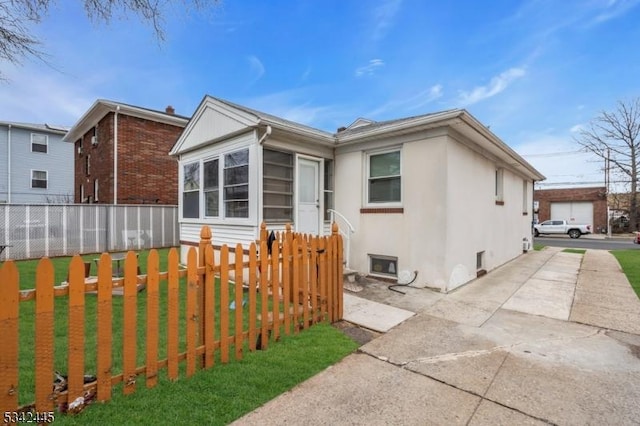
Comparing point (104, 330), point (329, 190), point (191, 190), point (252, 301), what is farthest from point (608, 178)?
point (104, 330)

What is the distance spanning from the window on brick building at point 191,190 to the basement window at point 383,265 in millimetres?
4883

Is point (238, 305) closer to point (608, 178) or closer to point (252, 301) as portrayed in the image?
point (252, 301)

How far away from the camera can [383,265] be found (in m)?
7.20

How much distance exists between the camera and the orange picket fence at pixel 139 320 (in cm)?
204

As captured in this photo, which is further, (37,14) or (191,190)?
(191,190)

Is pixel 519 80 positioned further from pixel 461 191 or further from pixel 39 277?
pixel 39 277

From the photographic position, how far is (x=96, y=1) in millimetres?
3801

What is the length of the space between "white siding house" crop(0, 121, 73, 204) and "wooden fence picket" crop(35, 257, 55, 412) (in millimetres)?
26845

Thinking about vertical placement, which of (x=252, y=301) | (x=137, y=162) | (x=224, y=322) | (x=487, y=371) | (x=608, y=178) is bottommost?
(x=487, y=371)

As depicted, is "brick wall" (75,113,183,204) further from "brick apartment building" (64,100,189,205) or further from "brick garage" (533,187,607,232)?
"brick garage" (533,187,607,232)

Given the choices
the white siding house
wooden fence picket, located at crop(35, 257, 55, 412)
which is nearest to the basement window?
wooden fence picket, located at crop(35, 257, 55, 412)

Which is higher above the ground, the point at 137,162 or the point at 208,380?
the point at 137,162

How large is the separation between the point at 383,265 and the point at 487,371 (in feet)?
13.5

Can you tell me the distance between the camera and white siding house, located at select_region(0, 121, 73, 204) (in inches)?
825
